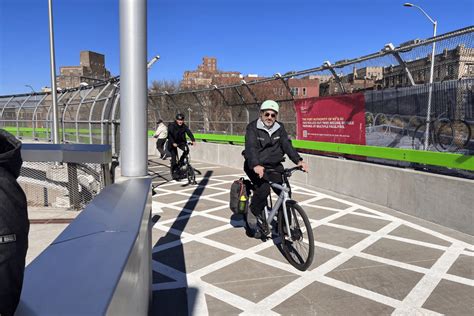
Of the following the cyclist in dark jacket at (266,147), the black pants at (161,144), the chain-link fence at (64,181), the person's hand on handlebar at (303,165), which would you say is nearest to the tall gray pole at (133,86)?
the cyclist in dark jacket at (266,147)

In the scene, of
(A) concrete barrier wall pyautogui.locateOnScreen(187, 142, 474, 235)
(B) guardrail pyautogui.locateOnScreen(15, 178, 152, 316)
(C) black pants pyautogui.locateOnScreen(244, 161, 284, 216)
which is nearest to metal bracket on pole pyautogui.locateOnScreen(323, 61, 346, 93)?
(A) concrete barrier wall pyautogui.locateOnScreen(187, 142, 474, 235)

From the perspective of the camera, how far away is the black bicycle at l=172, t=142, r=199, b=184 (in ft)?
32.0

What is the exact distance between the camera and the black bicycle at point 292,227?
13.6 feet

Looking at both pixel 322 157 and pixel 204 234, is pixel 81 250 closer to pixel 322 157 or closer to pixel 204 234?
pixel 204 234

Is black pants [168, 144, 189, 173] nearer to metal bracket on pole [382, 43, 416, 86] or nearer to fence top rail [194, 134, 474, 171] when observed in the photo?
fence top rail [194, 134, 474, 171]

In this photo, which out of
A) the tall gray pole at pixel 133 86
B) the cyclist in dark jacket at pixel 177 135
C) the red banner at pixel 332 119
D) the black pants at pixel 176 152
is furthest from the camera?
the black pants at pixel 176 152

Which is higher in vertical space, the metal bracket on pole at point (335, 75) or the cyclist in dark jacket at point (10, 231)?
the metal bracket on pole at point (335, 75)

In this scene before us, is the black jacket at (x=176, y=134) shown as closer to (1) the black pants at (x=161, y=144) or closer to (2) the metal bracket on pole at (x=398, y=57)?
(2) the metal bracket on pole at (x=398, y=57)

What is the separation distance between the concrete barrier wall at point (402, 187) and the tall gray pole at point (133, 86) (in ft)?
15.1

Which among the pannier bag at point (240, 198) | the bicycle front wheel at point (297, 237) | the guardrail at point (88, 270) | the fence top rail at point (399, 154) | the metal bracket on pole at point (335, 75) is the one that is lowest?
the bicycle front wheel at point (297, 237)

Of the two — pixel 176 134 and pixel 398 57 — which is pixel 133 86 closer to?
pixel 398 57

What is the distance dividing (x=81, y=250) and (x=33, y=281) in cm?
29

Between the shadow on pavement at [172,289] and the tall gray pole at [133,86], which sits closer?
the tall gray pole at [133,86]

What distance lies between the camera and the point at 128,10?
117 inches
